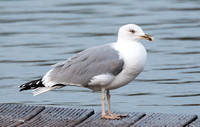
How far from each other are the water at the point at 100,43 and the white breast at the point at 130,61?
7.30 feet

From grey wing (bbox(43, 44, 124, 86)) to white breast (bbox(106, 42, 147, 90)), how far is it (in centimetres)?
5

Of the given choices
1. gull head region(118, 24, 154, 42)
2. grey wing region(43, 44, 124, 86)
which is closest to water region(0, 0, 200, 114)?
grey wing region(43, 44, 124, 86)

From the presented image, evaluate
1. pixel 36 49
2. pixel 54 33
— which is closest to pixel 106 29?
pixel 54 33

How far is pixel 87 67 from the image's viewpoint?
6457 mm

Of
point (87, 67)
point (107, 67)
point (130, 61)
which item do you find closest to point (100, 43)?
point (87, 67)

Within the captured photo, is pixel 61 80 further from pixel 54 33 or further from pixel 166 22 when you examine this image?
pixel 166 22

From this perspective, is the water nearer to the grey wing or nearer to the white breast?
the grey wing

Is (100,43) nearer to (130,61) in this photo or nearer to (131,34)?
(131,34)

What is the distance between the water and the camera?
9109mm

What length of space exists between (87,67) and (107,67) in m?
0.24

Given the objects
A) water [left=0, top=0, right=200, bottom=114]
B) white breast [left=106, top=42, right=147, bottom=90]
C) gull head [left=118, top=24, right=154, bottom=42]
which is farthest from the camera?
water [left=0, top=0, right=200, bottom=114]

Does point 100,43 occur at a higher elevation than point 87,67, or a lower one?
higher

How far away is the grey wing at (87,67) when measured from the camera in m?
6.30

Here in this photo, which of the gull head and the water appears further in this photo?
the water
